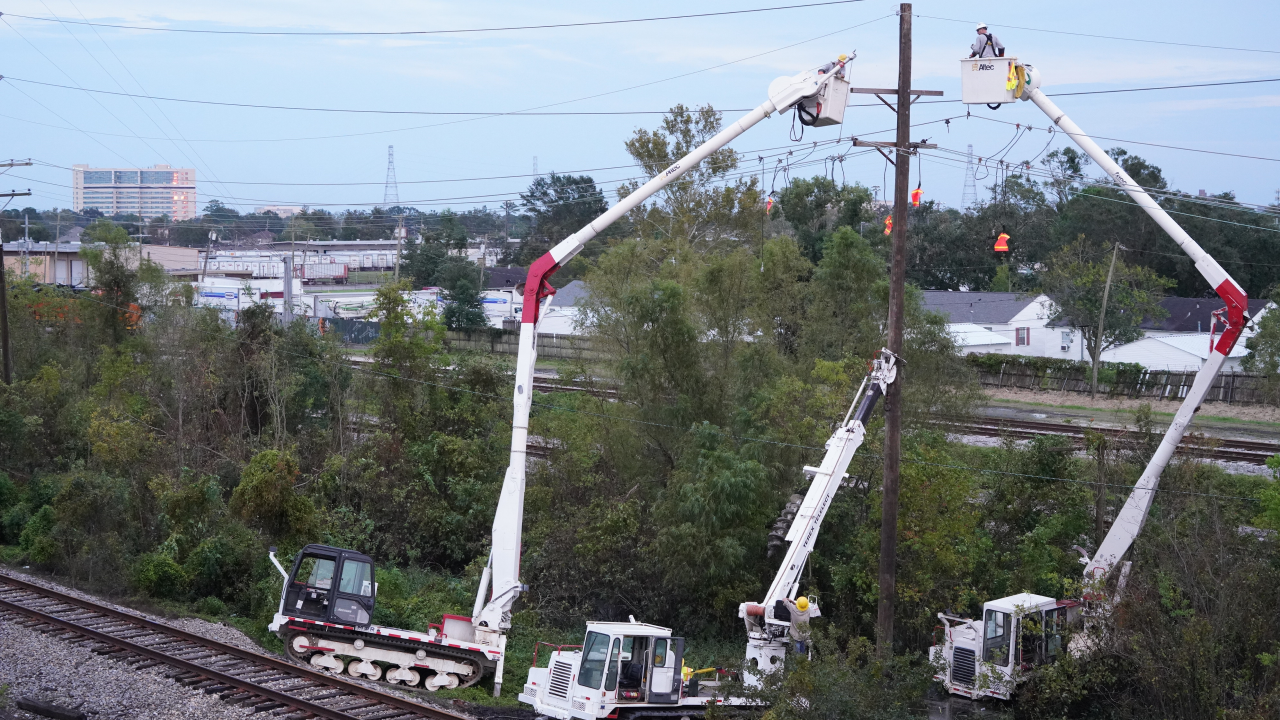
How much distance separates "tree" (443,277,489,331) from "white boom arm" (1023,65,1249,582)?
167 feet

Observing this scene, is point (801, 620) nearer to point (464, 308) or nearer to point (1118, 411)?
point (1118, 411)

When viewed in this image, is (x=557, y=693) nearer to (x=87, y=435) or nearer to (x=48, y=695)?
(x=48, y=695)

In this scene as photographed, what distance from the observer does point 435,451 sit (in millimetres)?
28562

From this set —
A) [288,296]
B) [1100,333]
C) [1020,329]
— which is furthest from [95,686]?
[1020,329]

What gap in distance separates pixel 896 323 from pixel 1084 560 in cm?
659

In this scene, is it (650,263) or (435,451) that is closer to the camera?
(435,451)

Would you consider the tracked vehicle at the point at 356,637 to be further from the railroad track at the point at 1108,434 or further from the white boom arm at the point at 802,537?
the railroad track at the point at 1108,434

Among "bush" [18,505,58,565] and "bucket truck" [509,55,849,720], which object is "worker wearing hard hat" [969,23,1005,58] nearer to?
"bucket truck" [509,55,849,720]

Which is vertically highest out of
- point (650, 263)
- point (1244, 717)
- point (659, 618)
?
point (650, 263)

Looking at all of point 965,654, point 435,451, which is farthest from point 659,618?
point 435,451

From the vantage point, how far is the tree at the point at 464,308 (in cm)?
6631

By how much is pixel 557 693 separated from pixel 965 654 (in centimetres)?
775

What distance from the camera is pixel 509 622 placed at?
1641 centimetres

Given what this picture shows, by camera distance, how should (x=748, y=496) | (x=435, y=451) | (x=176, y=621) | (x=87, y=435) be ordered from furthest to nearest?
(x=87, y=435), (x=435, y=451), (x=748, y=496), (x=176, y=621)
